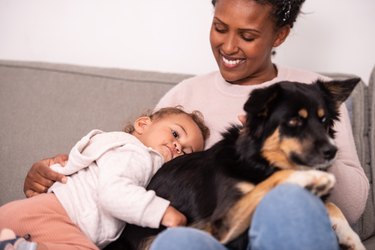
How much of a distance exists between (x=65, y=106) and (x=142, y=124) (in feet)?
1.76

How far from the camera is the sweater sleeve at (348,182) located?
5.42 feet

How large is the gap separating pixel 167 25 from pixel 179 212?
151cm

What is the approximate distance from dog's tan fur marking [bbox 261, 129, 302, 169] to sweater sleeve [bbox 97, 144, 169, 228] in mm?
337

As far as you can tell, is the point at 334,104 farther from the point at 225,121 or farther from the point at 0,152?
the point at 0,152

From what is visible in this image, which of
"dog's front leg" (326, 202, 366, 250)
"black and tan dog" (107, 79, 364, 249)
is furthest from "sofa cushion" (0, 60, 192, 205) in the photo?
"dog's front leg" (326, 202, 366, 250)

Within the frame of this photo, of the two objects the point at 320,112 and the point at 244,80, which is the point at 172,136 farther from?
the point at 320,112

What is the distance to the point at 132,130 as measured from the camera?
1895 mm

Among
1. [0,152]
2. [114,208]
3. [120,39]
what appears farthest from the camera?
A: [120,39]

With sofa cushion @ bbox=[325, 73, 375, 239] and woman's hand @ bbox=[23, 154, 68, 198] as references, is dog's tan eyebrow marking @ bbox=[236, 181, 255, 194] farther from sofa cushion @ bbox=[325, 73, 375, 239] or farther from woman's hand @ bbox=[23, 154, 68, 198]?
sofa cushion @ bbox=[325, 73, 375, 239]

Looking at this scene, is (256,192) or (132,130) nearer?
(256,192)


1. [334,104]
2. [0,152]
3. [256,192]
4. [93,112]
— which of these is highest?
[334,104]

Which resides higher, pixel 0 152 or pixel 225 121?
pixel 225 121

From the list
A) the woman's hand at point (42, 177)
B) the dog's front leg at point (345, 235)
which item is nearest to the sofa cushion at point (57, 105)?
the woman's hand at point (42, 177)

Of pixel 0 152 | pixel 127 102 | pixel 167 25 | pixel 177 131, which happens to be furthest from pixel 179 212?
pixel 167 25
